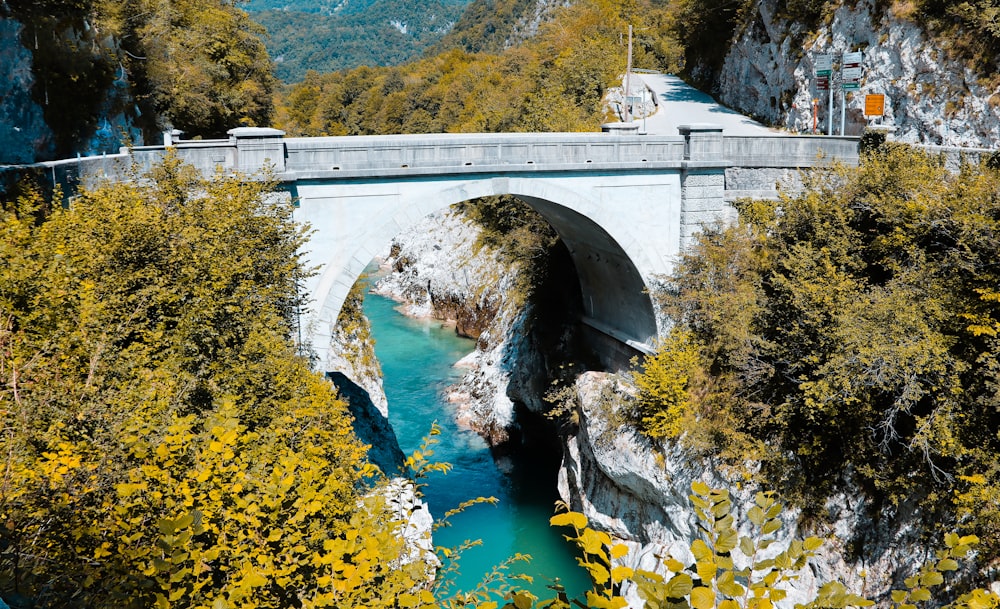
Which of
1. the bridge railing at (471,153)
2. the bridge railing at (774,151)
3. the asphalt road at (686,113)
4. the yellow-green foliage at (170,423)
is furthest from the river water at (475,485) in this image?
the asphalt road at (686,113)

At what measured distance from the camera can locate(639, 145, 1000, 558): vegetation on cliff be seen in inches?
458

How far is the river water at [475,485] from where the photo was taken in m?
18.0

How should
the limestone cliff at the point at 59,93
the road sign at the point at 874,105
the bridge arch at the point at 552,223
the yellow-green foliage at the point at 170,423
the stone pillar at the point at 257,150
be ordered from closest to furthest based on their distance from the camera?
1. the yellow-green foliage at the point at 170,423
2. the limestone cliff at the point at 59,93
3. the stone pillar at the point at 257,150
4. the bridge arch at the point at 552,223
5. the road sign at the point at 874,105

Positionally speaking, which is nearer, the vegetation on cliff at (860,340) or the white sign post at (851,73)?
the vegetation on cliff at (860,340)

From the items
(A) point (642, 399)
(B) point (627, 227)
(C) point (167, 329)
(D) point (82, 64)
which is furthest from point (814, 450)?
(D) point (82, 64)

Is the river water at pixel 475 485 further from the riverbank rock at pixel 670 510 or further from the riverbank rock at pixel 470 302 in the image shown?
the riverbank rock at pixel 670 510

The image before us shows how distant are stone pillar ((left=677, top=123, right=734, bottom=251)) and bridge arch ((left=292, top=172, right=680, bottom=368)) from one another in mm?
282

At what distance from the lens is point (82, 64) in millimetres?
15953

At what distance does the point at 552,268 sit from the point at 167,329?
1468cm

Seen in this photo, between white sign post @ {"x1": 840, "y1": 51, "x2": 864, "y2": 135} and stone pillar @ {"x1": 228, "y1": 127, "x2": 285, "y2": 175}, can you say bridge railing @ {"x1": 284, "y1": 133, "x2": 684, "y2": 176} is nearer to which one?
stone pillar @ {"x1": 228, "y1": 127, "x2": 285, "y2": 175}

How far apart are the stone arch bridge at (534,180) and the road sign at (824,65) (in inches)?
282

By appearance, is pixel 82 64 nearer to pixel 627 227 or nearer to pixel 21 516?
pixel 627 227

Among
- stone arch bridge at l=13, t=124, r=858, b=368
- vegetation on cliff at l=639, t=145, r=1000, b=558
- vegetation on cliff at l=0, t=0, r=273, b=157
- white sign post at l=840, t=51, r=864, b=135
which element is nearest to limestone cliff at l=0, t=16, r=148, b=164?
vegetation on cliff at l=0, t=0, r=273, b=157

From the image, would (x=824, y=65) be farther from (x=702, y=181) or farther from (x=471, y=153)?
(x=471, y=153)
